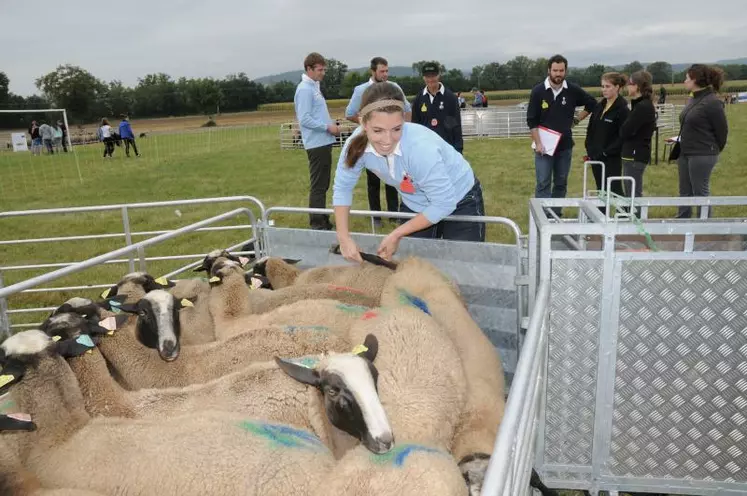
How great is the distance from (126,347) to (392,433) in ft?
6.75

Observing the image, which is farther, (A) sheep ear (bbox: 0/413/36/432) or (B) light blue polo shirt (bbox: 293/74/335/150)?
(B) light blue polo shirt (bbox: 293/74/335/150)

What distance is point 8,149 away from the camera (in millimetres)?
20875

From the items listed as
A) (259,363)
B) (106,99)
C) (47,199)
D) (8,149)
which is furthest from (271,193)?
(106,99)

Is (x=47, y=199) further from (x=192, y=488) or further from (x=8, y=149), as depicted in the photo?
(x=192, y=488)

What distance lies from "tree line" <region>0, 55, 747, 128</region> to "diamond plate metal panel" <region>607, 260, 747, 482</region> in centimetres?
2812

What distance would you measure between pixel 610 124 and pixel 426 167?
5.00 meters

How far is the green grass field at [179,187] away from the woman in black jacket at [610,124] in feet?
4.37

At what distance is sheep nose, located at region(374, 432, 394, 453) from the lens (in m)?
2.21

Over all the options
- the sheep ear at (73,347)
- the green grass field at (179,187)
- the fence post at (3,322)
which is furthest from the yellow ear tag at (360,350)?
the green grass field at (179,187)

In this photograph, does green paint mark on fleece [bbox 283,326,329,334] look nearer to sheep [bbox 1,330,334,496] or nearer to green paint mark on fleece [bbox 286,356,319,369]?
green paint mark on fleece [bbox 286,356,319,369]

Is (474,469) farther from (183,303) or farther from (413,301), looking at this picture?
(183,303)

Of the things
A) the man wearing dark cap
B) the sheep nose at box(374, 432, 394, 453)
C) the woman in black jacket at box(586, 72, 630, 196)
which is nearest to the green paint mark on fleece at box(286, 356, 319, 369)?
the sheep nose at box(374, 432, 394, 453)

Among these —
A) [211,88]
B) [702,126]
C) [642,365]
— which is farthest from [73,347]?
[211,88]

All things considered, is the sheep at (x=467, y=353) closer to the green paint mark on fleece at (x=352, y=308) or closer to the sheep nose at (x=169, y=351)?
the green paint mark on fleece at (x=352, y=308)
